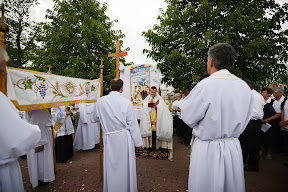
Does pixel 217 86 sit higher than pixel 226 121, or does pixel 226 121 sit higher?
pixel 217 86

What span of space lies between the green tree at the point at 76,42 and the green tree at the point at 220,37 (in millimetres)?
4947

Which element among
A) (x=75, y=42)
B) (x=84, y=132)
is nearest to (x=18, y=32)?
(x=75, y=42)

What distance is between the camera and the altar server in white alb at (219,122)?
5.67 ft

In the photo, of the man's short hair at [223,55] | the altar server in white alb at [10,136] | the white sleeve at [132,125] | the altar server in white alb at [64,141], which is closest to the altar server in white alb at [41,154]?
the altar server in white alb at [64,141]

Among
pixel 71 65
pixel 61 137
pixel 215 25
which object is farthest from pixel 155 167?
pixel 71 65

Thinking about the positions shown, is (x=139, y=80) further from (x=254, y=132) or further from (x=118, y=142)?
(x=254, y=132)

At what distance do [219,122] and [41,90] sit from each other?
2.55 meters

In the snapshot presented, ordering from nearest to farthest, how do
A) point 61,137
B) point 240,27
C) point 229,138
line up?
point 229,138
point 61,137
point 240,27

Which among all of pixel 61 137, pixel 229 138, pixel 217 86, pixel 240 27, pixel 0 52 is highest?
pixel 240 27

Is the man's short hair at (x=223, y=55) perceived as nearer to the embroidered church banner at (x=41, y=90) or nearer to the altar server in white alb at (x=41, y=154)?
the embroidered church banner at (x=41, y=90)

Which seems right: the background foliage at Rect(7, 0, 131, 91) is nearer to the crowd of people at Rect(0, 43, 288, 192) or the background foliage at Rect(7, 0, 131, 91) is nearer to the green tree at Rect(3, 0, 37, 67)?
the green tree at Rect(3, 0, 37, 67)

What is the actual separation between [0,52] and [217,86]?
6.86 ft

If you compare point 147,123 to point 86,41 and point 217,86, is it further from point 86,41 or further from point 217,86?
point 86,41

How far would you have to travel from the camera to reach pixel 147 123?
19.5 ft
